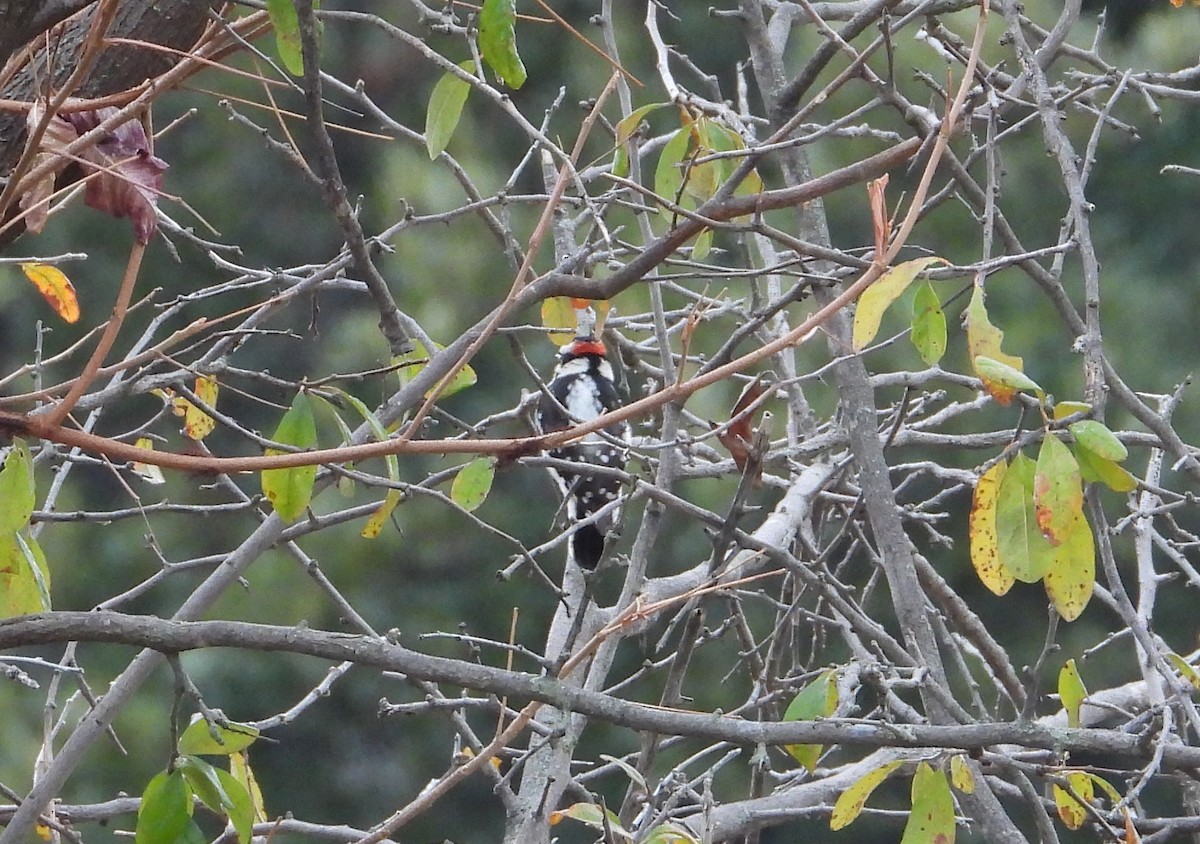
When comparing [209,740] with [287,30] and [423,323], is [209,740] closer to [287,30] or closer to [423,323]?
[287,30]

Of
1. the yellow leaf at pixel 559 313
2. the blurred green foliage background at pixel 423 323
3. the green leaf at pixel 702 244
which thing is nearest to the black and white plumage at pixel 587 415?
the blurred green foliage background at pixel 423 323

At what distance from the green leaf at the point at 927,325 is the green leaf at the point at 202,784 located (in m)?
0.73

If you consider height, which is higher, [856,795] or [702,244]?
[702,244]

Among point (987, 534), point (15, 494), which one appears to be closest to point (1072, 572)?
point (987, 534)

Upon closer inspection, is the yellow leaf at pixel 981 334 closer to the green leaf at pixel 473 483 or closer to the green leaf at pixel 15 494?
the green leaf at pixel 473 483

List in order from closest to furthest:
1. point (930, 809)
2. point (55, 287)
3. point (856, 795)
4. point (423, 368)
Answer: point (930, 809)
point (856, 795)
point (423, 368)
point (55, 287)

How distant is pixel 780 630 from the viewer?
2070 mm

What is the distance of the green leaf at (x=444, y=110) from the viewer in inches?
61.4

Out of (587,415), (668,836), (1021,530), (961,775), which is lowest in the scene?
(587,415)

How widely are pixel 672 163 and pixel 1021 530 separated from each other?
66 centimetres

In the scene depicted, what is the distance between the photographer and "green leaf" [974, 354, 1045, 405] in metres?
1.16

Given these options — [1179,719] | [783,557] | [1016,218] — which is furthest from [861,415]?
[1016,218]

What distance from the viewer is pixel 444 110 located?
1569mm

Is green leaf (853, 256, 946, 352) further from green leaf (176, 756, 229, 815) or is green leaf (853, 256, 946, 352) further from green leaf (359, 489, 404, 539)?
green leaf (176, 756, 229, 815)
